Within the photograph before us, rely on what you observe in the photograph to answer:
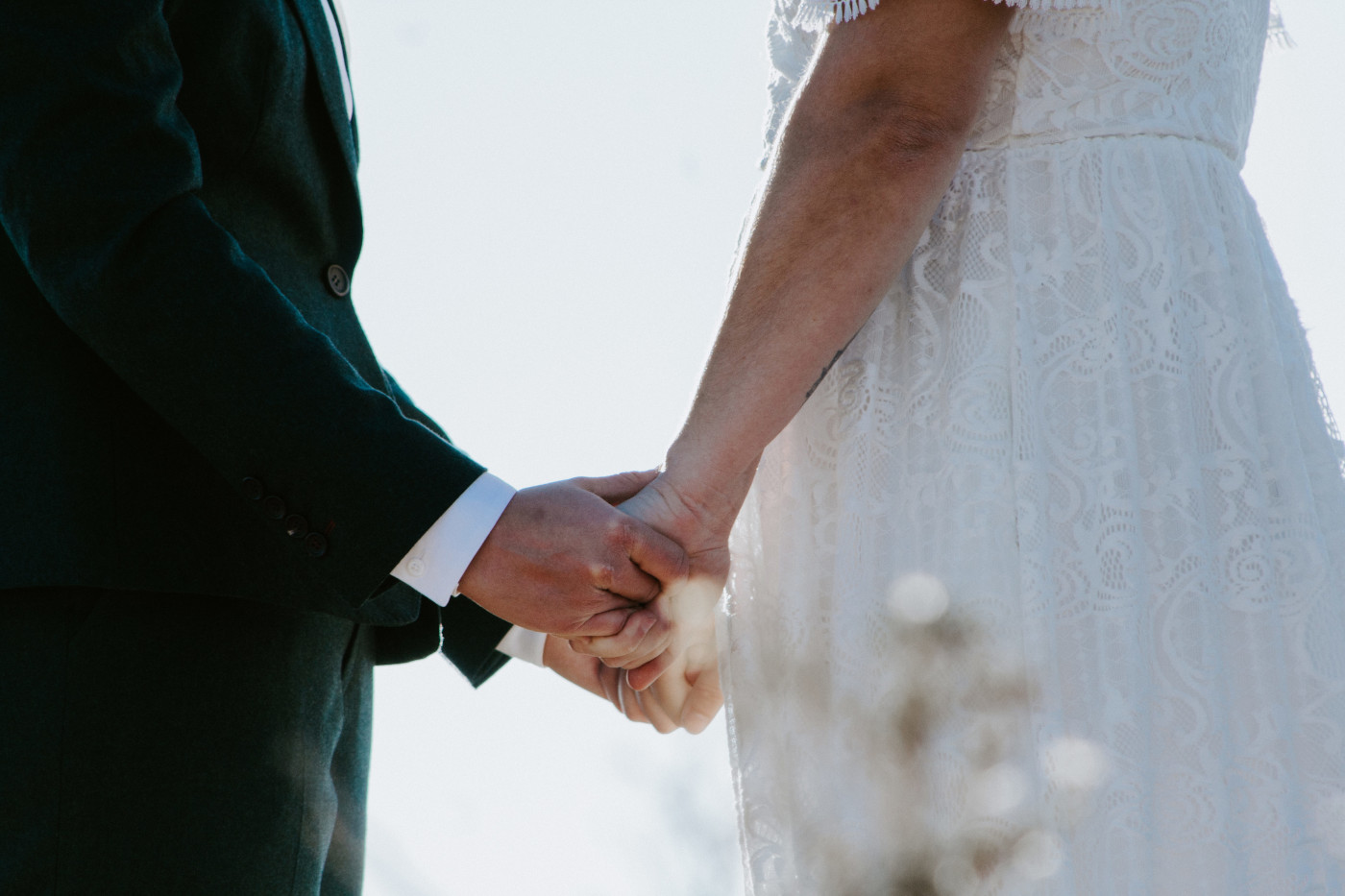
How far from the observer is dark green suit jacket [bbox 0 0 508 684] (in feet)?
5.07

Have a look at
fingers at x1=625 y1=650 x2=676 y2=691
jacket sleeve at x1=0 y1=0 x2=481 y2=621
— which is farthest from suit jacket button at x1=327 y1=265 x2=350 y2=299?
fingers at x1=625 y1=650 x2=676 y2=691

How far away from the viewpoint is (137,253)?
158 centimetres

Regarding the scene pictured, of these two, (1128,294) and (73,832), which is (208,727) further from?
(1128,294)

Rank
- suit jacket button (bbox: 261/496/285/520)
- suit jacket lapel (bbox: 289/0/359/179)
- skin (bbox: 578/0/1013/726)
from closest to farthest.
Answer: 1. suit jacket button (bbox: 261/496/285/520)
2. skin (bbox: 578/0/1013/726)
3. suit jacket lapel (bbox: 289/0/359/179)

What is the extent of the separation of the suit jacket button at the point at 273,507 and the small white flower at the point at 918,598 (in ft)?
2.58

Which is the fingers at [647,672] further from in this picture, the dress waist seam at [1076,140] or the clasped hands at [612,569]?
the dress waist seam at [1076,140]

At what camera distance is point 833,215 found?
1.77 metres

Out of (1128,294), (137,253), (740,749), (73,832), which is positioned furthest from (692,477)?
(73,832)

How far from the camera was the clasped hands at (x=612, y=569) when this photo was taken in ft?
5.84

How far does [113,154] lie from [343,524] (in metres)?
0.54

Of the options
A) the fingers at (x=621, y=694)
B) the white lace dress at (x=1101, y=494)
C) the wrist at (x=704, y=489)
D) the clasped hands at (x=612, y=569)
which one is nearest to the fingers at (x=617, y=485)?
the clasped hands at (x=612, y=569)

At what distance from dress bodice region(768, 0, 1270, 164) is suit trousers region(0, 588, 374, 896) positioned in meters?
1.22

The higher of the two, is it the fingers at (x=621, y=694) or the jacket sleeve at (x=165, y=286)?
the jacket sleeve at (x=165, y=286)

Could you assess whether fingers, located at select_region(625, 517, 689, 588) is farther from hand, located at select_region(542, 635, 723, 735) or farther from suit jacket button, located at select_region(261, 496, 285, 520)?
suit jacket button, located at select_region(261, 496, 285, 520)
